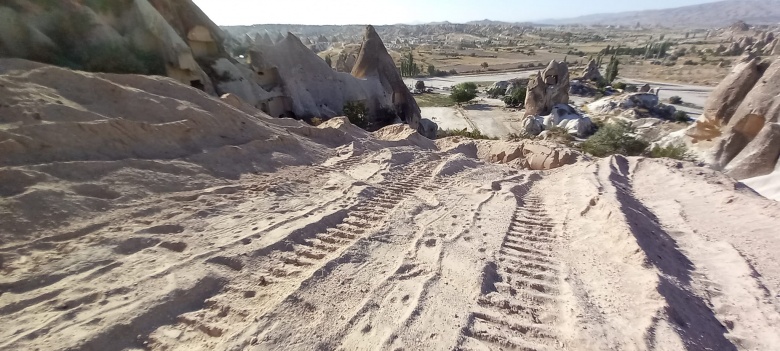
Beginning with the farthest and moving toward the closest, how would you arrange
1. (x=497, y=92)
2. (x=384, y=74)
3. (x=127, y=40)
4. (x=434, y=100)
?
(x=497, y=92) < (x=434, y=100) < (x=384, y=74) < (x=127, y=40)

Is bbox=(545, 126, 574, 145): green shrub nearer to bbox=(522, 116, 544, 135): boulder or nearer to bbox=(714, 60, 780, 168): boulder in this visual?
bbox=(522, 116, 544, 135): boulder

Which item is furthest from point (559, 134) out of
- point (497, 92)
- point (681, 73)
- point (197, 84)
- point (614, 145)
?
point (681, 73)

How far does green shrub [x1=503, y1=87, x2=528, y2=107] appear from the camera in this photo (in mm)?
30094

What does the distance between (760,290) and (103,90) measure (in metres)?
7.38

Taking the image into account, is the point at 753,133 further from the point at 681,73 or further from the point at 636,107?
the point at 681,73

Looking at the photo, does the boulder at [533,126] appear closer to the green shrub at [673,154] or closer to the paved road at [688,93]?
the green shrub at [673,154]

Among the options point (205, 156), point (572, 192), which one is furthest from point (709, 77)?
point (205, 156)

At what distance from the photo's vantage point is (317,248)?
12.0 feet

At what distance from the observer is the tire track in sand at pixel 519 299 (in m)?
2.62

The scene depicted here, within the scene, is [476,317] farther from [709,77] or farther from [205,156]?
[709,77]

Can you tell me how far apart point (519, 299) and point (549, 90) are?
2395cm

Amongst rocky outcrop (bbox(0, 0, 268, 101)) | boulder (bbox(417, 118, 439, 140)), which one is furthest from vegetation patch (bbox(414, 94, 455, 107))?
rocky outcrop (bbox(0, 0, 268, 101))

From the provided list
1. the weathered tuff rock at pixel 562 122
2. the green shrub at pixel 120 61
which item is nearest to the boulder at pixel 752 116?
the weathered tuff rock at pixel 562 122

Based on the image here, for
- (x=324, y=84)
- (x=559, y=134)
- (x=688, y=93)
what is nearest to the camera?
(x=324, y=84)
